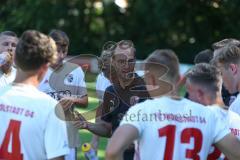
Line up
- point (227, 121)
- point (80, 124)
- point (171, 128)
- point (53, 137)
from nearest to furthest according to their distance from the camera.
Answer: point (53, 137) < point (171, 128) < point (227, 121) < point (80, 124)

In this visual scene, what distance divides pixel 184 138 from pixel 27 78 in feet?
3.91

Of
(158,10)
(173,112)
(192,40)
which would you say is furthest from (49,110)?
(192,40)

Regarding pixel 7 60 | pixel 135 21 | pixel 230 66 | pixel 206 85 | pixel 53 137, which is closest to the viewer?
pixel 53 137

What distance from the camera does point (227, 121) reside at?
449cm

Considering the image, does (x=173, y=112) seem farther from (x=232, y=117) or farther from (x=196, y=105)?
(x=232, y=117)

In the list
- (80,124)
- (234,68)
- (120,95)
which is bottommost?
(80,124)

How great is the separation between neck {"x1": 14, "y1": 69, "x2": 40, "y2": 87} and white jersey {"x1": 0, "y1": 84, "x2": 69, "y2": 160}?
3 cm

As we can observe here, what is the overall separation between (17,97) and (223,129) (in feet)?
4.93

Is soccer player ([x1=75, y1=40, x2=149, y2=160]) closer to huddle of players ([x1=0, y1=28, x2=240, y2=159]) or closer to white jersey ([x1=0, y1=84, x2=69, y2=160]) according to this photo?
huddle of players ([x1=0, y1=28, x2=240, y2=159])

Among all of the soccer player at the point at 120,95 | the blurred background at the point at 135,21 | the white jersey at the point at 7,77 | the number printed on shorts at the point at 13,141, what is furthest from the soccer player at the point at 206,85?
the blurred background at the point at 135,21

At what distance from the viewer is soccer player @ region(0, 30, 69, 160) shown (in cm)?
403

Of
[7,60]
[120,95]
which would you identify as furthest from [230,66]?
[7,60]

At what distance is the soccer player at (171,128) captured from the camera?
409 centimetres

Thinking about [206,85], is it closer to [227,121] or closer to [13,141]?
[227,121]
